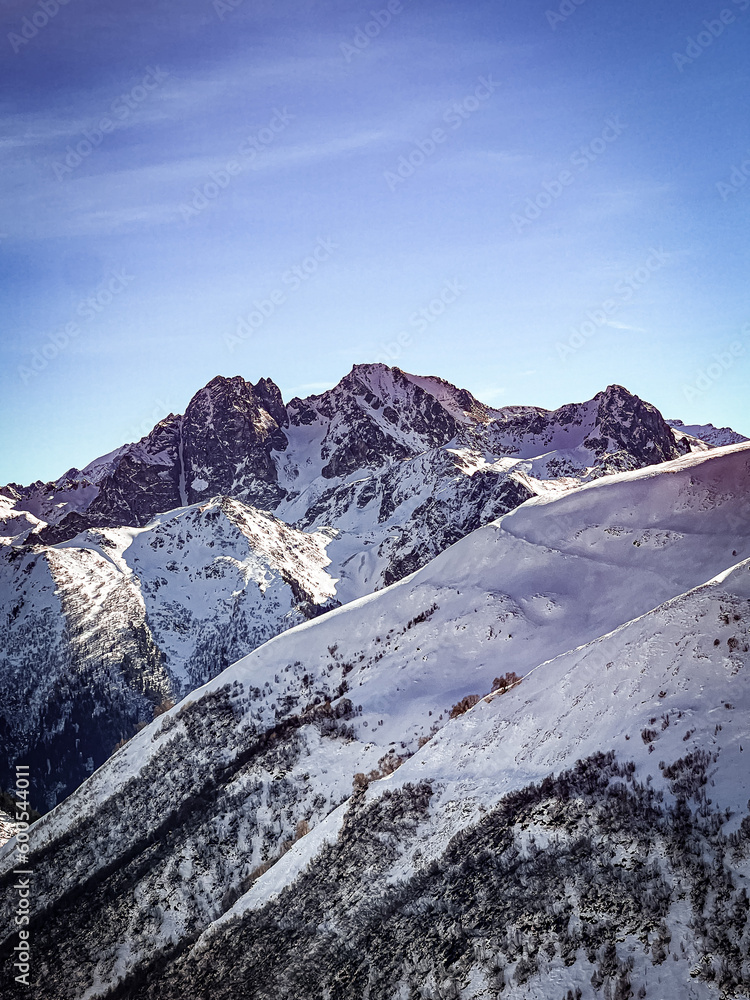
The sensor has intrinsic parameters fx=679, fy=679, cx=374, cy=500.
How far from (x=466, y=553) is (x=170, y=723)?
20730mm

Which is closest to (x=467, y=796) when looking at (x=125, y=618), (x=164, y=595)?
(x=125, y=618)

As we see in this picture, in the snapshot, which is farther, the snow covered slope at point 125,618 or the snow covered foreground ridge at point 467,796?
the snow covered slope at point 125,618

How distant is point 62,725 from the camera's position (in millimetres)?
109188

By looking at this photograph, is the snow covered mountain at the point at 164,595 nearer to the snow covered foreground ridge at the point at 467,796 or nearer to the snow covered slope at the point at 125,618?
the snow covered slope at the point at 125,618

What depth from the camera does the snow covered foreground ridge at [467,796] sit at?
16.9 meters

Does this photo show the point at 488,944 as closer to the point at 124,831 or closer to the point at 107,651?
the point at 124,831

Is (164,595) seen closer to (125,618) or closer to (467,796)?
(125,618)

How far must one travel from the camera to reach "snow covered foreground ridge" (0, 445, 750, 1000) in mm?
16875

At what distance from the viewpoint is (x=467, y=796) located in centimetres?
2362

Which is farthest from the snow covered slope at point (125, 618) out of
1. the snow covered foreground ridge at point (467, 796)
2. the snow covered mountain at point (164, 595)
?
the snow covered foreground ridge at point (467, 796)

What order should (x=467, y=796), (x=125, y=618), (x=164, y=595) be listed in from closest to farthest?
1. (x=467, y=796)
2. (x=125, y=618)
3. (x=164, y=595)

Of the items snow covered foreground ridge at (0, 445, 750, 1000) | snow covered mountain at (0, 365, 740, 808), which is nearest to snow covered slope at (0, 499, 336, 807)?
snow covered mountain at (0, 365, 740, 808)

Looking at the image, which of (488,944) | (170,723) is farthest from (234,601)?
(488,944)

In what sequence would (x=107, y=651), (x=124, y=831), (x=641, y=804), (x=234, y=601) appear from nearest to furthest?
1. (x=641, y=804)
2. (x=124, y=831)
3. (x=107, y=651)
4. (x=234, y=601)
